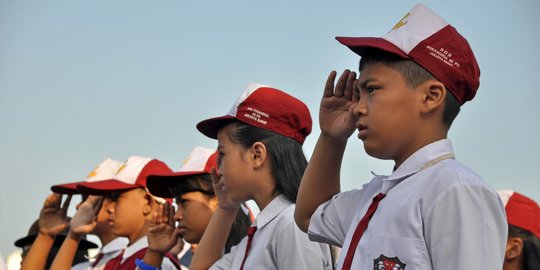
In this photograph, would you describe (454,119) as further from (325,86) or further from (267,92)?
(267,92)

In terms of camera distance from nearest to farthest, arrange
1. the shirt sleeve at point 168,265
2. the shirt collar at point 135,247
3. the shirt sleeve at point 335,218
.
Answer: the shirt sleeve at point 335,218 < the shirt sleeve at point 168,265 < the shirt collar at point 135,247

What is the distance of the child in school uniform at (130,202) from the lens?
5.89m

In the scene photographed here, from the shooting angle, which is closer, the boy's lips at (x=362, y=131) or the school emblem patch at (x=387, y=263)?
the school emblem patch at (x=387, y=263)

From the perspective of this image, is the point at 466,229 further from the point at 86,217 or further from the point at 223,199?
the point at 86,217

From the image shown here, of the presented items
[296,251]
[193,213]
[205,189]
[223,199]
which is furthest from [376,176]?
[205,189]

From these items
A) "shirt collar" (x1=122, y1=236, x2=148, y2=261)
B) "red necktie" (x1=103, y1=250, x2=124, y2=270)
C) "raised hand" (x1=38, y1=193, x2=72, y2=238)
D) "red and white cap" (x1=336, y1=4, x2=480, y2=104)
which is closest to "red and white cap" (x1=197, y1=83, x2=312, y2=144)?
"red and white cap" (x1=336, y1=4, x2=480, y2=104)

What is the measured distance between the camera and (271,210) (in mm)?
3855

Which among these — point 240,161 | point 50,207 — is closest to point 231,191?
point 240,161

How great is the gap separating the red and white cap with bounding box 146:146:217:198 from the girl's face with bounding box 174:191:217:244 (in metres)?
0.13

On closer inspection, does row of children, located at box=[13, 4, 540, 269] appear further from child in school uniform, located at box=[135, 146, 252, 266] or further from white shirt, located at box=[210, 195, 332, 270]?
child in school uniform, located at box=[135, 146, 252, 266]

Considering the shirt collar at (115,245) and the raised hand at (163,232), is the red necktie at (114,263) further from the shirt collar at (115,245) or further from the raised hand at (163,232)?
the raised hand at (163,232)

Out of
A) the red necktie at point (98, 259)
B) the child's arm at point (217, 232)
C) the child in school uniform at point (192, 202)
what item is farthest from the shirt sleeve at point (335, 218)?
the red necktie at point (98, 259)

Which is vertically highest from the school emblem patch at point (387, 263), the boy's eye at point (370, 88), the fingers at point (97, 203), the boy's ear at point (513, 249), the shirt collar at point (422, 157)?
the boy's eye at point (370, 88)

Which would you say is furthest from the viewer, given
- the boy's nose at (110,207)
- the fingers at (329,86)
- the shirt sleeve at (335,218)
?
the boy's nose at (110,207)
